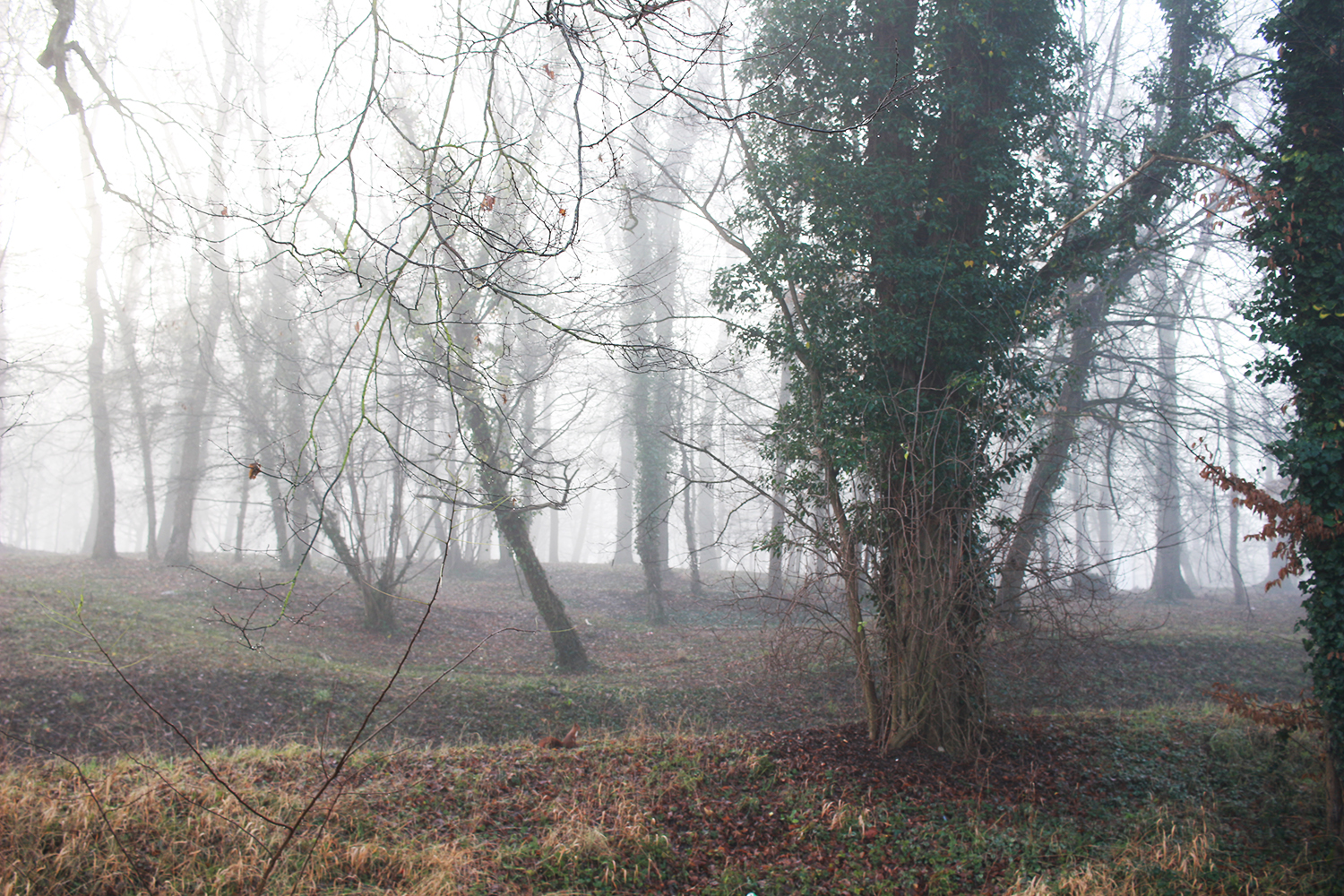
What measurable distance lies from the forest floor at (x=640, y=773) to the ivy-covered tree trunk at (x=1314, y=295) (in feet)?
4.13

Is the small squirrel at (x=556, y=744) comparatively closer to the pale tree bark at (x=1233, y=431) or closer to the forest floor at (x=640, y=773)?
the forest floor at (x=640, y=773)

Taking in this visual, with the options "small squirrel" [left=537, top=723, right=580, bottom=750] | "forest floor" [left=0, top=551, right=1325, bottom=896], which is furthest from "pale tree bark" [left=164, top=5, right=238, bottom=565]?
"small squirrel" [left=537, top=723, right=580, bottom=750]

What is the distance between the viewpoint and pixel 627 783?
5.43m

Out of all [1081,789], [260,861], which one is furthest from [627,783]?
[1081,789]

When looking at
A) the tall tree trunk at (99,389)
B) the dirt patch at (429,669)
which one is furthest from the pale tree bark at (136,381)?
the dirt patch at (429,669)

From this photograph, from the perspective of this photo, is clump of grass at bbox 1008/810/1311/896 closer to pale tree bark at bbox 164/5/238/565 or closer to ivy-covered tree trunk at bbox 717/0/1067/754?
ivy-covered tree trunk at bbox 717/0/1067/754

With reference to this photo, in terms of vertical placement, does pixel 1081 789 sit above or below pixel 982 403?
below

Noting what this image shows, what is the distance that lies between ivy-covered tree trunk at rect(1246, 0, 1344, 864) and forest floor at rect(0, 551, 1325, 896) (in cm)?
126

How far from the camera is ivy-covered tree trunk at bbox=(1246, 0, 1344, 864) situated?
5.18 m

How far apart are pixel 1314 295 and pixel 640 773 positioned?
601cm

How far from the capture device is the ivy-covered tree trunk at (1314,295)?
5.18 m

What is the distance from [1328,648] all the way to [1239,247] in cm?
845

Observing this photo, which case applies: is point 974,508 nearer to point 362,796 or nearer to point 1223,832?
point 1223,832

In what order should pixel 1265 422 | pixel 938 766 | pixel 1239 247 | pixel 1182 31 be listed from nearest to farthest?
pixel 938 766 < pixel 1182 31 < pixel 1239 247 < pixel 1265 422
